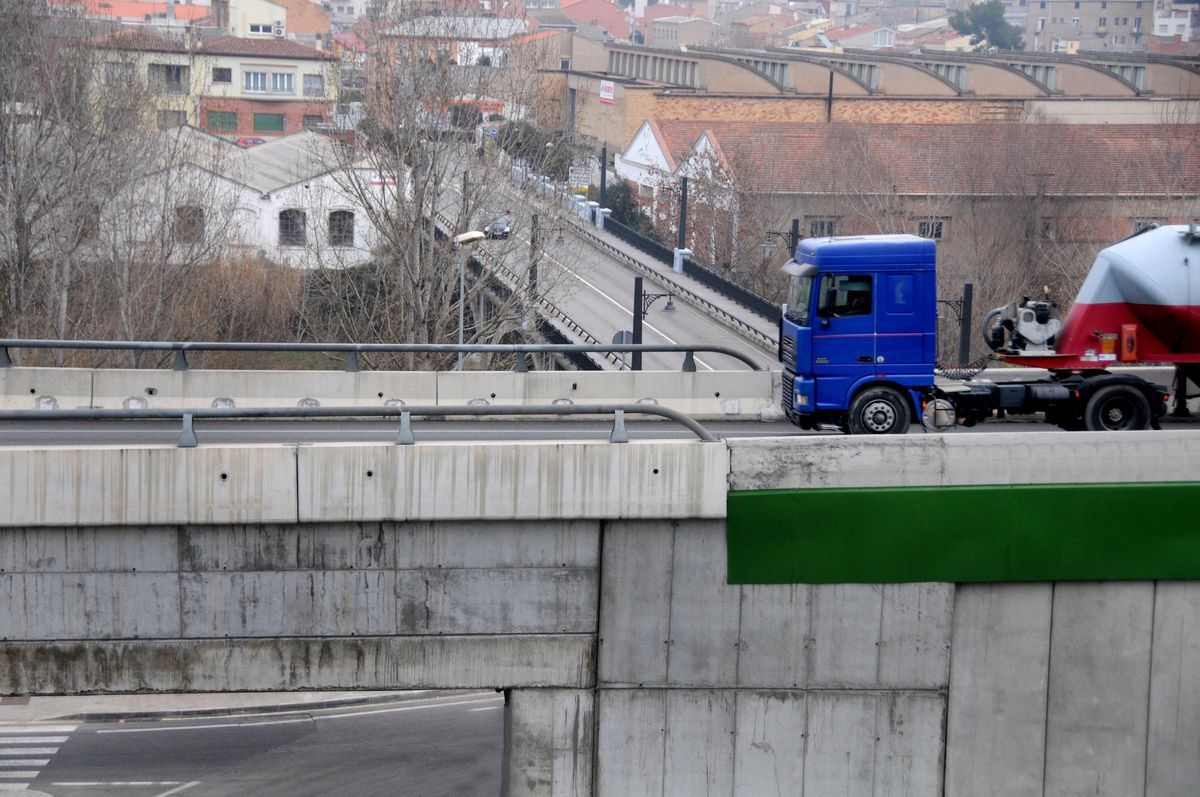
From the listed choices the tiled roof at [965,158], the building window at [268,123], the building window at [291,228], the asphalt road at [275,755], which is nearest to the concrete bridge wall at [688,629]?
the asphalt road at [275,755]

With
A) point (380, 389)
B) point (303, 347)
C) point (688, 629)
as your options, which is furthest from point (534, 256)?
point (688, 629)

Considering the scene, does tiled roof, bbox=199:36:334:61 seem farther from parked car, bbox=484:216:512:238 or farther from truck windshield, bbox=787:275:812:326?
truck windshield, bbox=787:275:812:326

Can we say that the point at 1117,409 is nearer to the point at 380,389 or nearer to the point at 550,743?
the point at 550,743

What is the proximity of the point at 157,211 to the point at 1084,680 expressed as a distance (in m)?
26.2

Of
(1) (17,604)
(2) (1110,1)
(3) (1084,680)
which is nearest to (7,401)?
(1) (17,604)

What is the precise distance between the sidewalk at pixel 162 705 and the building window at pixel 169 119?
18418mm

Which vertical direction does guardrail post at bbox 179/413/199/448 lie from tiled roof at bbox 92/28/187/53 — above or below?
below

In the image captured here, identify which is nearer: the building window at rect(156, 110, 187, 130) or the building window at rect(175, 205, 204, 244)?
the building window at rect(175, 205, 204, 244)

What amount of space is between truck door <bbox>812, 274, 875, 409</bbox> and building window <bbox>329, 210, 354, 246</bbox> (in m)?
26.8

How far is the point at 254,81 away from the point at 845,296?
200 ft

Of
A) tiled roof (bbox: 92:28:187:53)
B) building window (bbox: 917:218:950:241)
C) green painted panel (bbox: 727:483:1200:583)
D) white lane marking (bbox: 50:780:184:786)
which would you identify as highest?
tiled roof (bbox: 92:28:187:53)

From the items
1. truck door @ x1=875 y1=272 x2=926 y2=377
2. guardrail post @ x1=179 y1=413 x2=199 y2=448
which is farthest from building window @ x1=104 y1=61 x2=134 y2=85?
guardrail post @ x1=179 y1=413 x2=199 y2=448

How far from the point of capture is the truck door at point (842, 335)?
14219 millimetres

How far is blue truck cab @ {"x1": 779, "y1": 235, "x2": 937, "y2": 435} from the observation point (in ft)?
46.5
